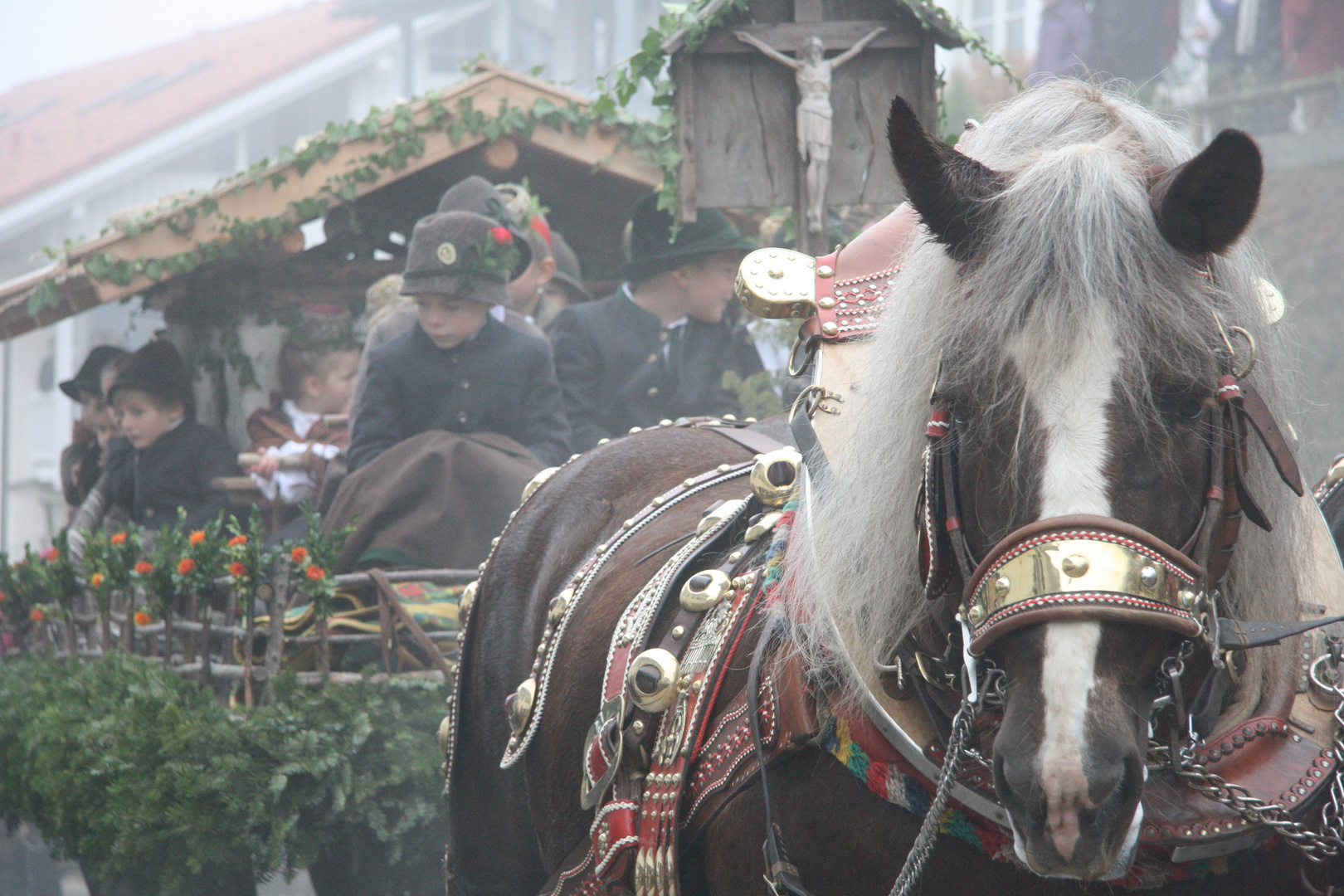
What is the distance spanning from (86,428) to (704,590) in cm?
616

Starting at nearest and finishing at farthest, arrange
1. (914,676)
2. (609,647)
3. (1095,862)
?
(1095,862), (914,676), (609,647)

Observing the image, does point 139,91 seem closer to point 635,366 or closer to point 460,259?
point 635,366

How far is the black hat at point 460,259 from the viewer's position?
465 centimetres

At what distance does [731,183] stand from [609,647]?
7.33ft

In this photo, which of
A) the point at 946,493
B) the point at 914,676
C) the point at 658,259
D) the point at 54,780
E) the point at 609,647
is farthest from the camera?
the point at 658,259

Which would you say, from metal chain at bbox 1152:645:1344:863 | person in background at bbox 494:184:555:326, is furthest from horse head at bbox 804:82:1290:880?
person in background at bbox 494:184:555:326

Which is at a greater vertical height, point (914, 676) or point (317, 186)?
point (914, 676)

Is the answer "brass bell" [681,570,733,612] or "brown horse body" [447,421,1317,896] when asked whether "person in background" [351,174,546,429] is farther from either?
"brass bell" [681,570,733,612]

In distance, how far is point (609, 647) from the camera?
2123 mm

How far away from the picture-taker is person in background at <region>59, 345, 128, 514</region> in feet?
21.8

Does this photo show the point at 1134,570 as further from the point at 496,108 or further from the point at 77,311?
the point at 77,311

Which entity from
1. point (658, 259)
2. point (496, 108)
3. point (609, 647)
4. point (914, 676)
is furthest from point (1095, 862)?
point (496, 108)

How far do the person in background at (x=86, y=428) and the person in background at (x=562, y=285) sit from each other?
2.34 metres

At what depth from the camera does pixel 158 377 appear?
18.8 feet
